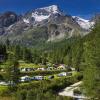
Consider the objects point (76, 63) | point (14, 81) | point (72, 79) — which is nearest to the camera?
point (14, 81)

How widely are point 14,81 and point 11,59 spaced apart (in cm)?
750

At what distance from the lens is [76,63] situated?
16212 centimetres

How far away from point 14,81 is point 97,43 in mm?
63071

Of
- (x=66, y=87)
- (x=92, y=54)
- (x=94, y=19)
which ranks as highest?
(x=94, y=19)

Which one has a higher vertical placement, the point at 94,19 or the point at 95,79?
the point at 94,19

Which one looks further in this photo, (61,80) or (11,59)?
(61,80)

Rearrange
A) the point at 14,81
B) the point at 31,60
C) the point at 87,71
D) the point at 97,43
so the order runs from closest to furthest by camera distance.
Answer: the point at 97,43 → the point at 87,71 → the point at 14,81 → the point at 31,60

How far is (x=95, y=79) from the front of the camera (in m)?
33.1

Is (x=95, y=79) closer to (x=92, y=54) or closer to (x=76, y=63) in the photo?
(x=92, y=54)

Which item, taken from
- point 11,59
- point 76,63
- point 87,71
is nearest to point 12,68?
point 11,59

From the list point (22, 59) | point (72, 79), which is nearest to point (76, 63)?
point (72, 79)

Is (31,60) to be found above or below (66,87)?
above

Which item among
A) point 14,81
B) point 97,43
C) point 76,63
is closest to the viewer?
point 97,43

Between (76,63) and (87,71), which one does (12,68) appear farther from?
(76,63)
